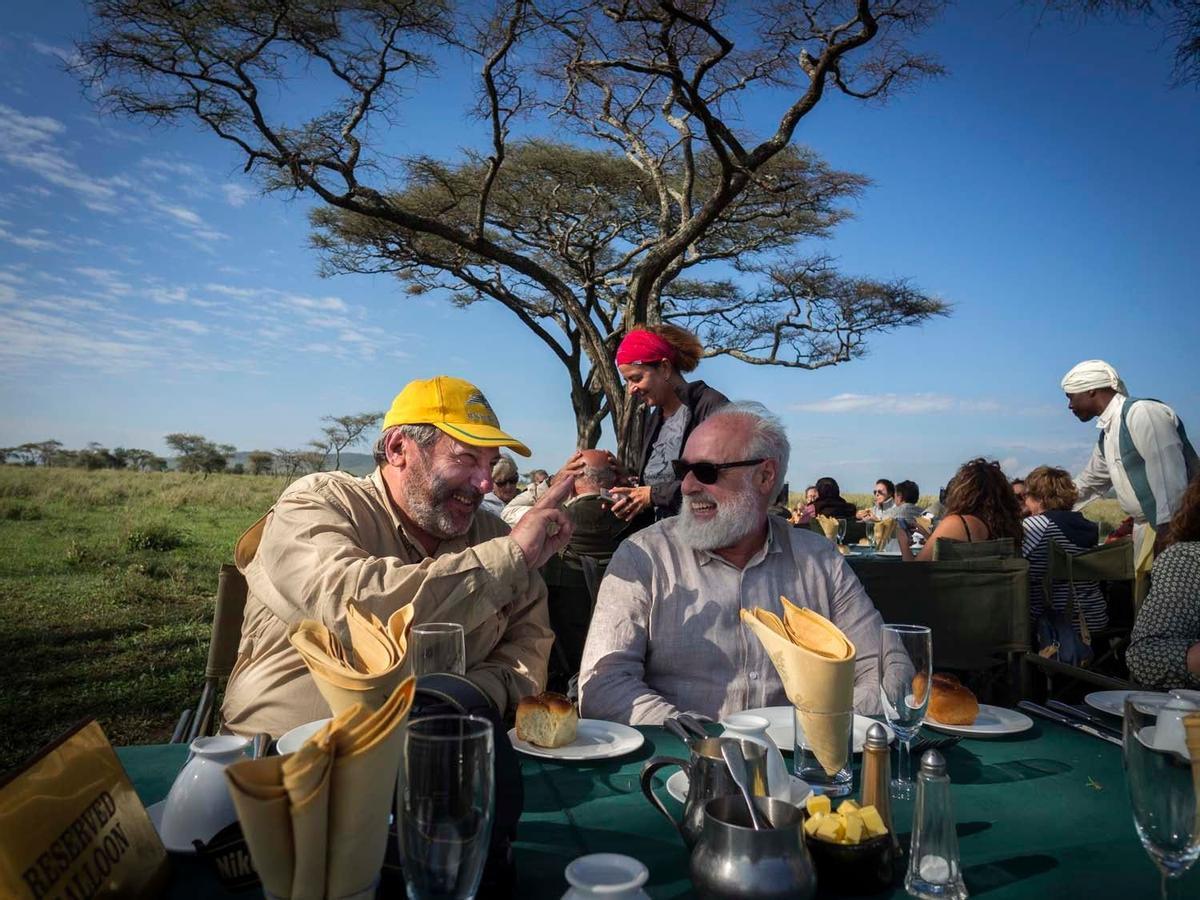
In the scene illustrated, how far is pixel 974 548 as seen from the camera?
4535mm

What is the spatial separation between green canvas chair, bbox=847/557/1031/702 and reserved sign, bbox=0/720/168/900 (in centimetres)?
257

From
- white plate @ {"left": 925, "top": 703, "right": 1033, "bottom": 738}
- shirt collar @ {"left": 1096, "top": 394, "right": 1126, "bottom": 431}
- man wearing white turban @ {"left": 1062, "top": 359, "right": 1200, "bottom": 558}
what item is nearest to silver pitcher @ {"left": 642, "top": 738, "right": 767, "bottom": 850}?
white plate @ {"left": 925, "top": 703, "right": 1033, "bottom": 738}

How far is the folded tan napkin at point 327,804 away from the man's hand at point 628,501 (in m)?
2.43

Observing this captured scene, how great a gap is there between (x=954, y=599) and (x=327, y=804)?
2927 mm

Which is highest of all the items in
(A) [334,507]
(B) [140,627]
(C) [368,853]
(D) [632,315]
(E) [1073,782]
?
(D) [632,315]

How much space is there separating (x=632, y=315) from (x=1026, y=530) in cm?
1046

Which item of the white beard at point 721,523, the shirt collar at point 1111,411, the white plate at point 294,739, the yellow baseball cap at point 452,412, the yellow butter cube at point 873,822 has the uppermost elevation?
the shirt collar at point 1111,411

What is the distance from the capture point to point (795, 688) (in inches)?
54.8

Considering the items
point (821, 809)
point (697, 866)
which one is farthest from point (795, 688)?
point (697, 866)

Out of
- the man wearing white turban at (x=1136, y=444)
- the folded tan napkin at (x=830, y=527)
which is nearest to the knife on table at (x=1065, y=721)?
the man wearing white turban at (x=1136, y=444)

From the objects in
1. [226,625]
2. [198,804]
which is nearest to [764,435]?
[226,625]

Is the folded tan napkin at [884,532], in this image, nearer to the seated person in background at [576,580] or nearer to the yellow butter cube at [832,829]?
the seated person in background at [576,580]

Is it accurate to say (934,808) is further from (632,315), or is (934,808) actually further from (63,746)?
(632,315)

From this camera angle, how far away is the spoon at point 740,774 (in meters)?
1.04
